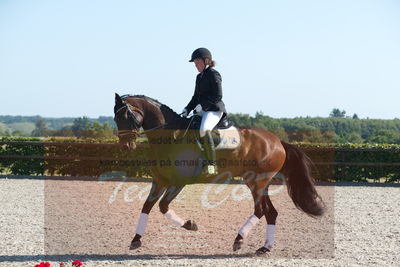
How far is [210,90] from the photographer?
7.14 metres

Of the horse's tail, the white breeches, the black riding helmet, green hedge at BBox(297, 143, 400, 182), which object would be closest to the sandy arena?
the horse's tail

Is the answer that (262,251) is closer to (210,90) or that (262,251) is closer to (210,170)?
(210,170)

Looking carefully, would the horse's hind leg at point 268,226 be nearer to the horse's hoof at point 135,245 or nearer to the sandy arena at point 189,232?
the sandy arena at point 189,232

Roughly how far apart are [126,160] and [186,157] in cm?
1065

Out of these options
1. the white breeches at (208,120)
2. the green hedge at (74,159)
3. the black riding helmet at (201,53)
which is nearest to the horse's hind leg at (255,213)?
the white breeches at (208,120)

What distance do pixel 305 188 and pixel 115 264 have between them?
3.26 m

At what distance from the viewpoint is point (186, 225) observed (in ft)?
23.9

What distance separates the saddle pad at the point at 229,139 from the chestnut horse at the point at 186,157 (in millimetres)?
76

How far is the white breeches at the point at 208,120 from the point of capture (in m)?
6.95

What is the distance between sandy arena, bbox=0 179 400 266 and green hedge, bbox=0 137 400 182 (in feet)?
12.1

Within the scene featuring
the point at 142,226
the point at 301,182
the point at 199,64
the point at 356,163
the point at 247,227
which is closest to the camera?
the point at 142,226

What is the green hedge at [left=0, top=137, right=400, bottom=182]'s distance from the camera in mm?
17391

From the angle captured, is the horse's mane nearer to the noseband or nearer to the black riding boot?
the noseband

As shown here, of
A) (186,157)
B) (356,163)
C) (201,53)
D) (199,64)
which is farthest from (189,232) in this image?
(356,163)
